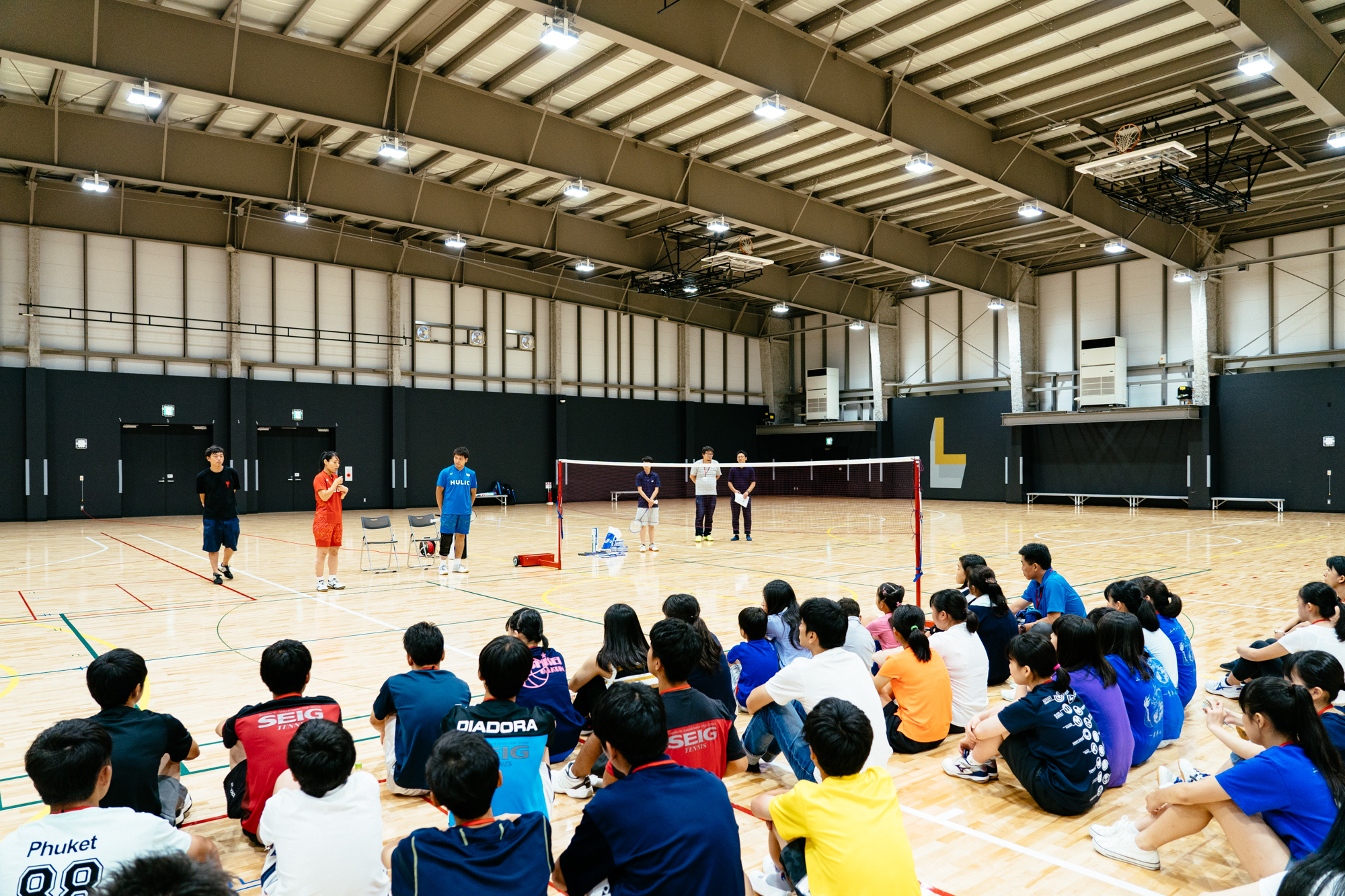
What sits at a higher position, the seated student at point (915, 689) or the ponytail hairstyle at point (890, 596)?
the ponytail hairstyle at point (890, 596)

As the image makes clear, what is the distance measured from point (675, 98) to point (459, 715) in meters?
16.8

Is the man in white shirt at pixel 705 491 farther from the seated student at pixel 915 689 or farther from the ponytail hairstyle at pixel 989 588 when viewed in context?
the seated student at pixel 915 689

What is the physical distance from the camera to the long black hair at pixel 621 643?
16.2ft

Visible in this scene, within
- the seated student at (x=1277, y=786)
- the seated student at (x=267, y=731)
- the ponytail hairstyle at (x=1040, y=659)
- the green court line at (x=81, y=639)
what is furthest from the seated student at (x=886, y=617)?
the green court line at (x=81, y=639)

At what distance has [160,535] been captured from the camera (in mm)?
19797

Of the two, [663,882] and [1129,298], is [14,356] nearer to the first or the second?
[663,882]

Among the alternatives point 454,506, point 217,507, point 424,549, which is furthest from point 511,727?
point 424,549

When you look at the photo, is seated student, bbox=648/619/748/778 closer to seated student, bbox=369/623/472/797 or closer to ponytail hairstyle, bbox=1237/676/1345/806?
seated student, bbox=369/623/472/797

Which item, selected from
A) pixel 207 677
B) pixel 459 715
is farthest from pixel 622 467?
pixel 459 715

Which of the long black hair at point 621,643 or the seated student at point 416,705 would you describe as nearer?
the seated student at point 416,705

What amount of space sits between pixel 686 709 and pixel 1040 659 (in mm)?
2065

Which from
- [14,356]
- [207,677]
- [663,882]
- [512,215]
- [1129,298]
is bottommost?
[207,677]

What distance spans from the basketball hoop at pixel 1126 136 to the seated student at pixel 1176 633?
15.0 metres

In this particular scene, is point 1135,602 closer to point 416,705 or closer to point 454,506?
point 416,705
